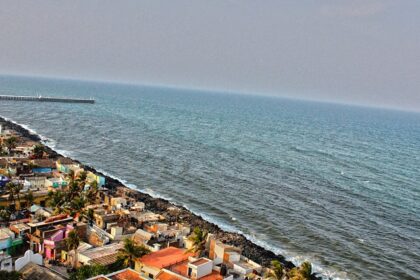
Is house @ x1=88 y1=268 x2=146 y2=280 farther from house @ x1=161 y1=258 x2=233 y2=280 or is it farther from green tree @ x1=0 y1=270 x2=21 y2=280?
green tree @ x1=0 y1=270 x2=21 y2=280

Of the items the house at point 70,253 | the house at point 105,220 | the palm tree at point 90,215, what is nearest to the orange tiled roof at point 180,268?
the house at point 70,253

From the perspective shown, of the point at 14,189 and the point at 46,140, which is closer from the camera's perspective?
the point at 14,189

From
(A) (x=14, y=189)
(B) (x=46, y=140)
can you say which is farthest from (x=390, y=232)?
(B) (x=46, y=140)

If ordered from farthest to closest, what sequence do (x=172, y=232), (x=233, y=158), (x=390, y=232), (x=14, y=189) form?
(x=233, y=158) < (x=390, y=232) < (x=14, y=189) < (x=172, y=232)

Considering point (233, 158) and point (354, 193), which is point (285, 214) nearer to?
point (354, 193)

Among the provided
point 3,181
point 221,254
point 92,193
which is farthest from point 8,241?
point 221,254

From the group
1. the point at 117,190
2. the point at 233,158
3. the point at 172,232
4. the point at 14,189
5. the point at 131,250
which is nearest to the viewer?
the point at 131,250

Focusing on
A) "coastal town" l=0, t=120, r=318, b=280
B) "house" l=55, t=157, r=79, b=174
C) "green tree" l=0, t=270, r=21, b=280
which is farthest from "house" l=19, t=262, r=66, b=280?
"house" l=55, t=157, r=79, b=174
